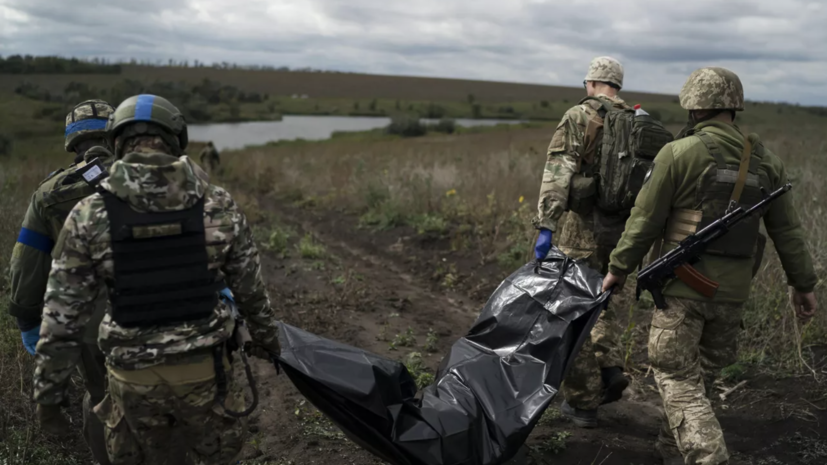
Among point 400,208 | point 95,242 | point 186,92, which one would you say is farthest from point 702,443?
point 186,92

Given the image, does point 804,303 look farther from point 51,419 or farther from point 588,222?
point 51,419

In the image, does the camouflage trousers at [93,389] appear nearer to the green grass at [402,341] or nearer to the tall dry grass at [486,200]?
the green grass at [402,341]

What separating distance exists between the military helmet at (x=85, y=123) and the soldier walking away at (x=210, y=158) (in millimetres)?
14611

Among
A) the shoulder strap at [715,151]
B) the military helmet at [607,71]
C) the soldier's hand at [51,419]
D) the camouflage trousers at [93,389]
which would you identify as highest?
the military helmet at [607,71]

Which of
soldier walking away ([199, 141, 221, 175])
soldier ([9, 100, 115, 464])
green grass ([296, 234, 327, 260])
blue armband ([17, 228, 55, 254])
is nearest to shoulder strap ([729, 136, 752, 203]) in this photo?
soldier ([9, 100, 115, 464])

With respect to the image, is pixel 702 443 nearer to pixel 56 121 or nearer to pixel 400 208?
pixel 400 208

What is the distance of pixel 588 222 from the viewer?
4023 millimetres

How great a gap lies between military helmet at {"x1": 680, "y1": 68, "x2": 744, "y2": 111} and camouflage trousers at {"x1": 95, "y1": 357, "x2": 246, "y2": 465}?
260 cm

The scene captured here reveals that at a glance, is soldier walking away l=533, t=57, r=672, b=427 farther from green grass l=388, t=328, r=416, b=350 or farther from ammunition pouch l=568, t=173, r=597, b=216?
green grass l=388, t=328, r=416, b=350

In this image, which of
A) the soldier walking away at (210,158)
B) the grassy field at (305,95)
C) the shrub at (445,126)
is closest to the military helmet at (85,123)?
the grassy field at (305,95)

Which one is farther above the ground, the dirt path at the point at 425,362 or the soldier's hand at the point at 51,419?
the soldier's hand at the point at 51,419

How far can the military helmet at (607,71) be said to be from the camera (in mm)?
4109

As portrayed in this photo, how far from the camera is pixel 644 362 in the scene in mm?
4961

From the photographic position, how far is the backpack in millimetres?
3668
